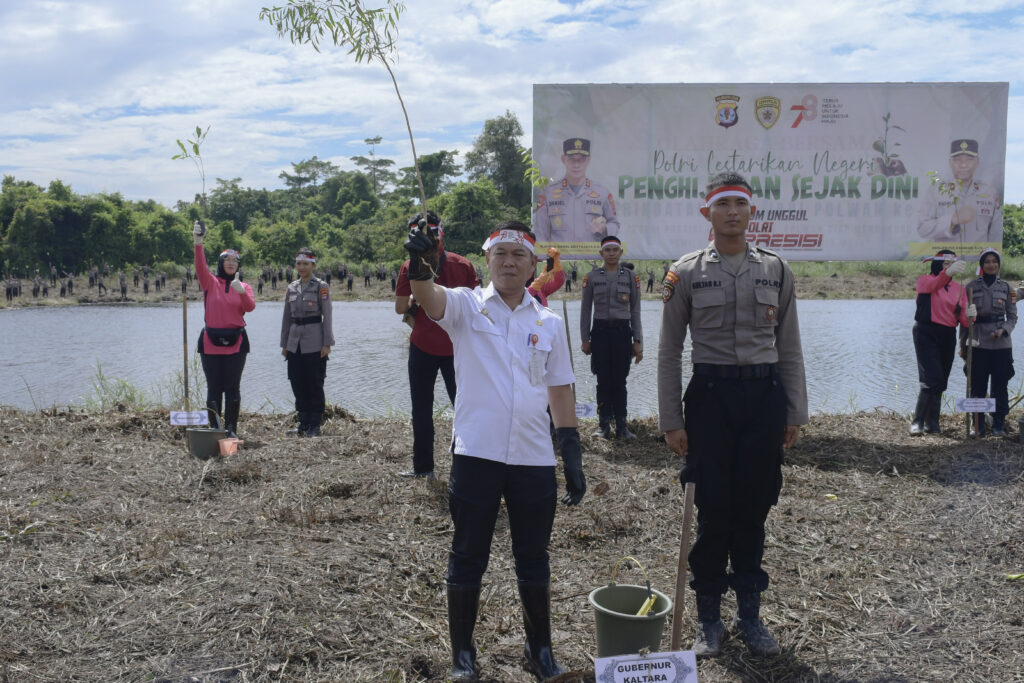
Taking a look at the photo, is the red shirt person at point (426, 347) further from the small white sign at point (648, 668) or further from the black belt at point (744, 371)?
the small white sign at point (648, 668)

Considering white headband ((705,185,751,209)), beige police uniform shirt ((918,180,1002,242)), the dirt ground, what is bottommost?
the dirt ground

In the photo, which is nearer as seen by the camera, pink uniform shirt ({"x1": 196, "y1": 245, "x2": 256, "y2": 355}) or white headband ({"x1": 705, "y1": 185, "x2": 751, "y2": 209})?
white headband ({"x1": 705, "y1": 185, "x2": 751, "y2": 209})

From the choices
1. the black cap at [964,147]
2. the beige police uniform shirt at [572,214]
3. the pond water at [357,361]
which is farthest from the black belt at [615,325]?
the black cap at [964,147]

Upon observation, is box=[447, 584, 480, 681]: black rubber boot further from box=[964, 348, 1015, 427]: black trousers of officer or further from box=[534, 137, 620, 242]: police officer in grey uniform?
box=[964, 348, 1015, 427]: black trousers of officer

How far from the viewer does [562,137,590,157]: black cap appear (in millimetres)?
8383

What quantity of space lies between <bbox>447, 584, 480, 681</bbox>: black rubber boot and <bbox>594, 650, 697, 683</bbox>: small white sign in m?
0.59

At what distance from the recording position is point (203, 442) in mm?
6711

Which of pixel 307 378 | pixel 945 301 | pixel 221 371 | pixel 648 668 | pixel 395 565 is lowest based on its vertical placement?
pixel 395 565

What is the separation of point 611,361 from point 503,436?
4.97m

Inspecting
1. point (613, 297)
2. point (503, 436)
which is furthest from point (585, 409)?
point (503, 436)

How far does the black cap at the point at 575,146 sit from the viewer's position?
27.5 feet

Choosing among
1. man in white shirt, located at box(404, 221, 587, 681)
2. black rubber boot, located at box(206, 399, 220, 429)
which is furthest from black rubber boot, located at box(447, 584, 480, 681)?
black rubber boot, located at box(206, 399, 220, 429)

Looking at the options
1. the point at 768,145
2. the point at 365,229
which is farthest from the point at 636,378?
the point at 365,229

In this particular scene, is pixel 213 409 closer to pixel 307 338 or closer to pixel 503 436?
pixel 307 338
